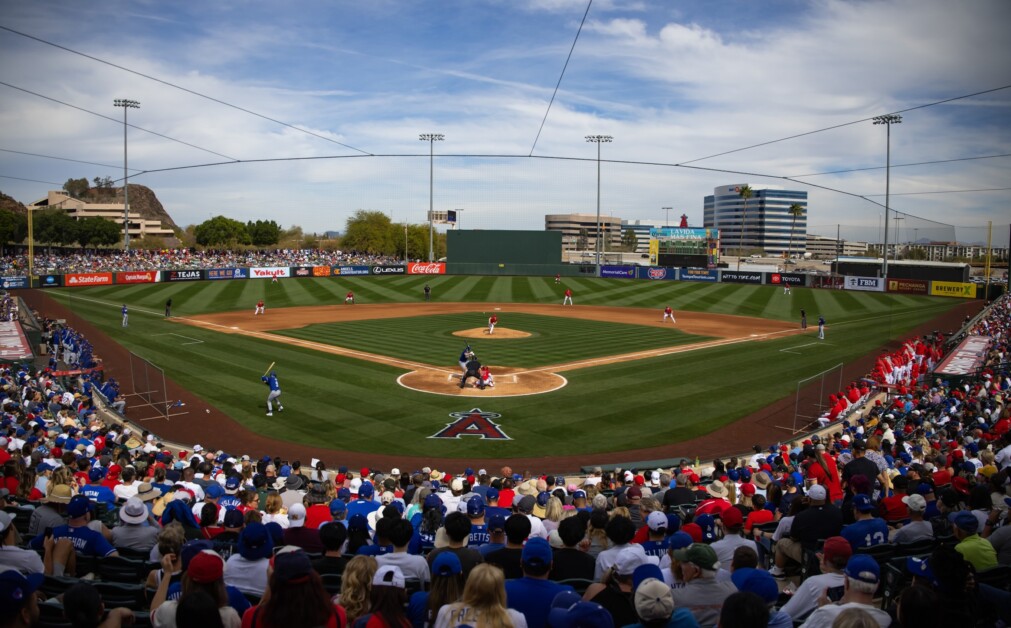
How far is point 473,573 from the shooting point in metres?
4.25

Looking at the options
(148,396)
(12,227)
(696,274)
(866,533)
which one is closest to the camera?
(866,533)

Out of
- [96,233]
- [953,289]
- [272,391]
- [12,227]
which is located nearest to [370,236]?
[96,233]

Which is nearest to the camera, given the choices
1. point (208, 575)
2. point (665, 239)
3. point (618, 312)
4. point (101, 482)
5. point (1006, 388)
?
point (208, 575)

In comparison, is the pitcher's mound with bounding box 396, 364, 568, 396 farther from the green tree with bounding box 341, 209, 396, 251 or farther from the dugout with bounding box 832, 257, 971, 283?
the green tree with bounding box 341, 209, 396, 251

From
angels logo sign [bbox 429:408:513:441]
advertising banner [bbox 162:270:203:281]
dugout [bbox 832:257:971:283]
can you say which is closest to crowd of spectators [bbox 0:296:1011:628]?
angels logo sign [bbox 429:408:513:441]

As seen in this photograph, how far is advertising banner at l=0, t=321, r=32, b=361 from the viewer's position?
23.3 m

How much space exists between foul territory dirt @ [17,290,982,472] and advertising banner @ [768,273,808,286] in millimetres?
16070

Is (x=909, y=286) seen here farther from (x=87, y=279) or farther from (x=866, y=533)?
(x=87, y=279)

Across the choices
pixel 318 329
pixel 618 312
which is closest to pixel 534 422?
pixel 318 329

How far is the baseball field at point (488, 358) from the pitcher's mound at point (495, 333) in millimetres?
231

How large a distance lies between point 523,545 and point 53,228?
118980 mm

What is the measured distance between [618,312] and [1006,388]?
34859mm

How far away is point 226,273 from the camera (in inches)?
2815

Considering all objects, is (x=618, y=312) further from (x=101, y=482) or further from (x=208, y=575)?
(x=208, y=575)
